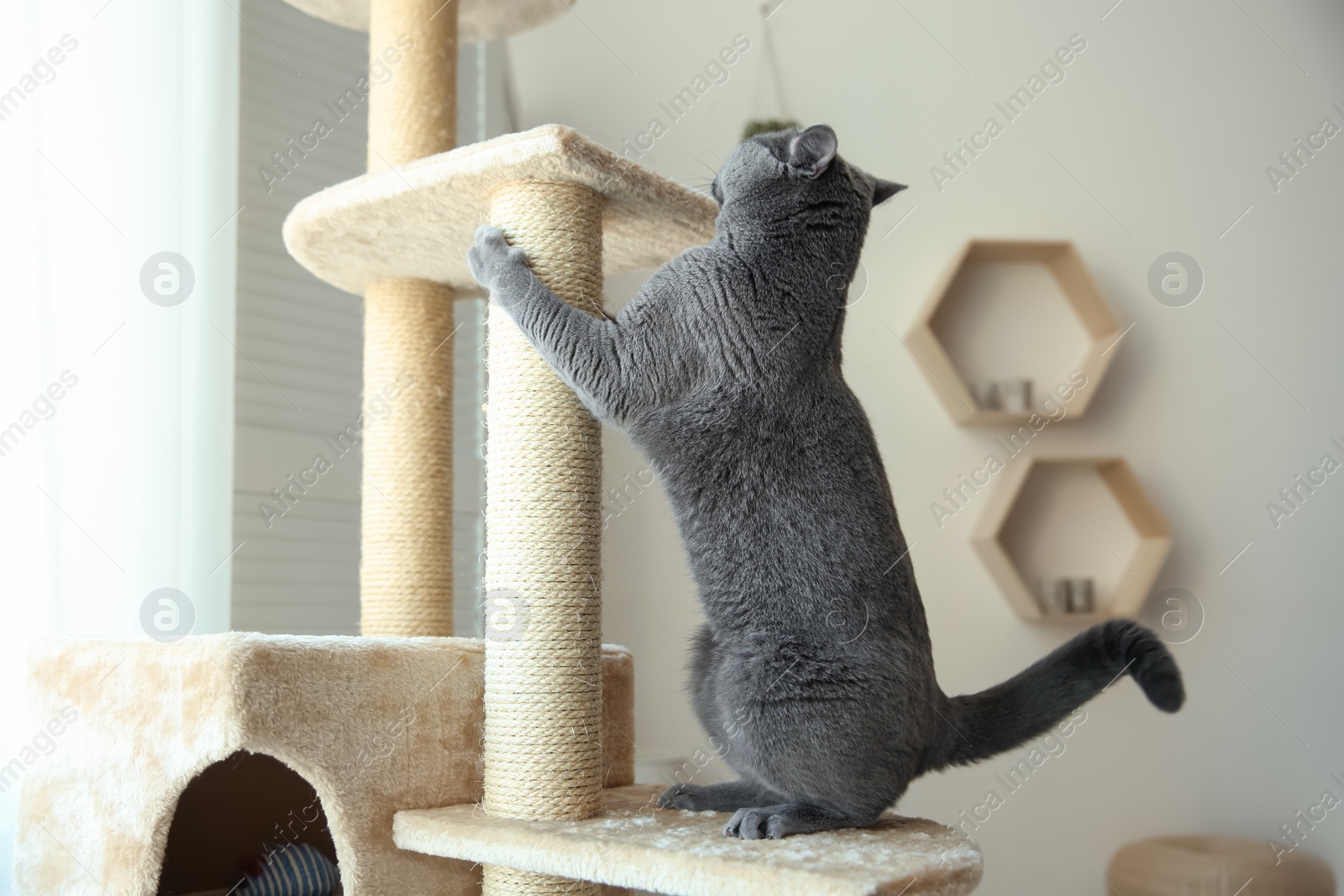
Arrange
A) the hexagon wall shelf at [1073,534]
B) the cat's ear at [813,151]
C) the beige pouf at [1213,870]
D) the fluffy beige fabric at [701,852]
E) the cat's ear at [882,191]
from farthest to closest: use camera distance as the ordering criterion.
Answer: the hexagon wall shelf at [1073,534] → the beige pouf at [1213,870] → the cat's ear at [882,191] → the cat's ear at [813,151] → the fluffy beige fabric at [701,852]

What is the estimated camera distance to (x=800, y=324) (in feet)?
3.28

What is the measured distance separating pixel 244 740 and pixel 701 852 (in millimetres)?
433

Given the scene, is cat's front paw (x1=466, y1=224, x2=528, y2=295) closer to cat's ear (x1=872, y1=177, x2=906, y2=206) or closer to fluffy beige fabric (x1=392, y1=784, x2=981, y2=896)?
cat's ear (x1=872, y1=177, x2=906, y2=206)

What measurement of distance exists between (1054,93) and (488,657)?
195 cm

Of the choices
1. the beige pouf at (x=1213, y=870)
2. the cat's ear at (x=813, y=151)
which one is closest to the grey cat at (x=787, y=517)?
the cat's ear at (x=813, y=151)

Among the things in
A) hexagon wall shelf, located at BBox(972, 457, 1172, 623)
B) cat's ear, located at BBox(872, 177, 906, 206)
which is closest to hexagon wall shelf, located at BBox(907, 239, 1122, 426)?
hexagon wall shelf, located at BBox(972, 457, 1172, 623)

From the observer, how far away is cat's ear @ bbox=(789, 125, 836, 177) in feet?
3.34

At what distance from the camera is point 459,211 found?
1156 mm

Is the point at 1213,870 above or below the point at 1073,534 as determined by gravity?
below

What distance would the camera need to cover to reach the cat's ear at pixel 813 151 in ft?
3.34

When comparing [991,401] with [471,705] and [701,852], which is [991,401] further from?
[701,852]

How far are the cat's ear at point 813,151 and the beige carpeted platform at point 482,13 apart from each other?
2.81 ft

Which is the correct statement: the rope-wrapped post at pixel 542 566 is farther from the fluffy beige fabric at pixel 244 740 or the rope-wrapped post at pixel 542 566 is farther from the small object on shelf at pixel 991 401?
the small object on shelf at pixel 991 401

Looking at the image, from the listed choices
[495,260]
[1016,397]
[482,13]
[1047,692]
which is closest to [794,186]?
[495,260]
